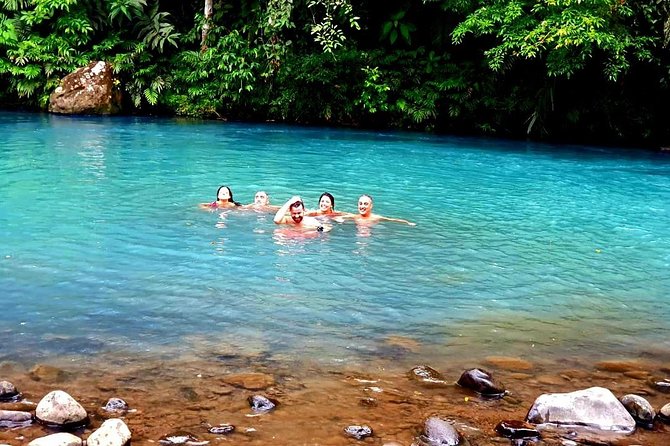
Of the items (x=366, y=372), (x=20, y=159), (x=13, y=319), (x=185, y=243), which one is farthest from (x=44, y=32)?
(x=366, y=372)

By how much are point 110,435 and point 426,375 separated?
2205 mm

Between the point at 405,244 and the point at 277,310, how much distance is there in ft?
10.0

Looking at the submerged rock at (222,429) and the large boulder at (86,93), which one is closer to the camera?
the submerged rock at (222,429)

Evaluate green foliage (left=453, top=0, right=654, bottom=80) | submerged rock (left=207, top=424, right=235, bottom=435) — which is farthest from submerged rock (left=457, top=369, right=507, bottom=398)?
green foliage (left=453, top=0, right=654, bottom=80)

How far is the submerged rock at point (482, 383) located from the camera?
4.79 meters

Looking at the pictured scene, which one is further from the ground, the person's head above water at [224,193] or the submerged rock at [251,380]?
the person's head above water at [224,193]

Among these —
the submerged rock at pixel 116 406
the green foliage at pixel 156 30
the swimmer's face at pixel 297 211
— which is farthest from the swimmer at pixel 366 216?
the green foliage at pixel 156 30

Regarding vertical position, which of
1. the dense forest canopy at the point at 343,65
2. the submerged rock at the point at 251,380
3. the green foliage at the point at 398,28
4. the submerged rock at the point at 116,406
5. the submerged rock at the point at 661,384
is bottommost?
the submerged rock at the point at 116,406

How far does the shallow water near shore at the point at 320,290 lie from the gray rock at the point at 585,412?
0.69ft

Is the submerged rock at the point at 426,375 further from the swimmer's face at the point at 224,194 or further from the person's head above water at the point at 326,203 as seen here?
the swimmer's face at the point at 224,194

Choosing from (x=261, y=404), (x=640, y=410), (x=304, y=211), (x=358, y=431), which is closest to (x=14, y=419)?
(x=261, y=404)

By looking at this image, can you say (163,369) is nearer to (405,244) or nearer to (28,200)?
(405,244)

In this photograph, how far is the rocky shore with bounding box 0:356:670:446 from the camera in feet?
13.5

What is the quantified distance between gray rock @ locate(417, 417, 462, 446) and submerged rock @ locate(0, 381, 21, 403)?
244 centimetres
